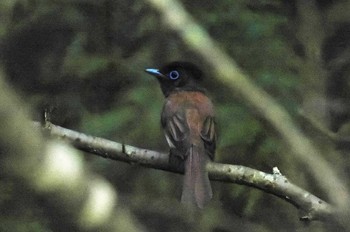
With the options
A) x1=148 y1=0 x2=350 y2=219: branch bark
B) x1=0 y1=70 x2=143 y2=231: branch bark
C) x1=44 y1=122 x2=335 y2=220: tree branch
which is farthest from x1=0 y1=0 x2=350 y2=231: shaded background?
x1=0 y1=70 x2=143 y2=231: branch bark

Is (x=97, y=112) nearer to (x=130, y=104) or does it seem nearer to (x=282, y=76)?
(x=130, y=104)

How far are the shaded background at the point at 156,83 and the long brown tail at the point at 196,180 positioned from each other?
0.80 metres

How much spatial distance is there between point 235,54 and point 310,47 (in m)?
0.48

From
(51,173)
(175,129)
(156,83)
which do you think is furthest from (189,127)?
(51,173)

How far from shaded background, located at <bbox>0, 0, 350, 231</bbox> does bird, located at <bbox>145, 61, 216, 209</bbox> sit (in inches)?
16.0

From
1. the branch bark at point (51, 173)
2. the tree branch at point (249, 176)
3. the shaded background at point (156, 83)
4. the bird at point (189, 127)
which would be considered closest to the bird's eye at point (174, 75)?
the bird at point (189, 127)

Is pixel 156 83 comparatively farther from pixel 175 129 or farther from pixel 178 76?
pixel 175 129

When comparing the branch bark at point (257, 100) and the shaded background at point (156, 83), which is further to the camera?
the shaded background at point (156, 83)

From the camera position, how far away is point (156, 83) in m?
2.98

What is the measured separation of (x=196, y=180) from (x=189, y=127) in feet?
0.62

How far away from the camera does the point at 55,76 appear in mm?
3373

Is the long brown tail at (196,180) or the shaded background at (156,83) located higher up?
the shaded background at (156,83)

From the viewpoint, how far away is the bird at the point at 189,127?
1.97 metres

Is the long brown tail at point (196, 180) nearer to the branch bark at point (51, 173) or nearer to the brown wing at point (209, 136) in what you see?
the brown wing at point (209, 136)
